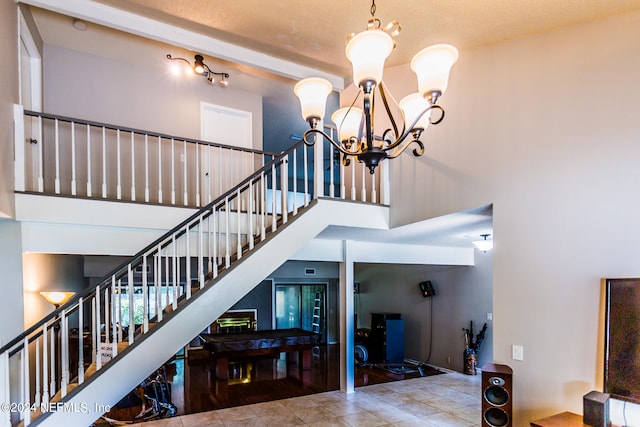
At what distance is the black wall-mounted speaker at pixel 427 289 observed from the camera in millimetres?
7859

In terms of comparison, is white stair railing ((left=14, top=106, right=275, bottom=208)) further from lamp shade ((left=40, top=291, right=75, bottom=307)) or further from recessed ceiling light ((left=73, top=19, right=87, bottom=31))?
lamp shade ((left=40, top=291, right=75, bottom=307))

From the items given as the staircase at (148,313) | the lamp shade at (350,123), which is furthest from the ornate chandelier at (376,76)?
the staircase at (148,313)

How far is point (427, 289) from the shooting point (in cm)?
789

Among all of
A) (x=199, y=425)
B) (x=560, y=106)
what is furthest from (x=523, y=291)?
(x=199, y=425)

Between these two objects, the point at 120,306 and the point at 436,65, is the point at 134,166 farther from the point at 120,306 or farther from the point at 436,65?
the point at 436,65

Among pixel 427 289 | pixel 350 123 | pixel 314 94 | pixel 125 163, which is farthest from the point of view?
pixel 427 289

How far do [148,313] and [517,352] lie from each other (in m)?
3.21

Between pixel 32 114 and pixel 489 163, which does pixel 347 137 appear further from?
pixel 32 114

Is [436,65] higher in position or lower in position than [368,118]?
higher

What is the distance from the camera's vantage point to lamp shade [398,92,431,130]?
250cm

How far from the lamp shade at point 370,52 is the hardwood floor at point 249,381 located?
4.84 metres

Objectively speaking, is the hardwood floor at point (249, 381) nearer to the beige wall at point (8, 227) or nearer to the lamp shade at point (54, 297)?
the lamp shade at point (54, 297)

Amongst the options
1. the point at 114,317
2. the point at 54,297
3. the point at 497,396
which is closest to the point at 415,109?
the point at 497,396

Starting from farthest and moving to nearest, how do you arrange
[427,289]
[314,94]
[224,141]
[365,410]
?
[427,289] < [224,141] < [365,410] < [314,94]
